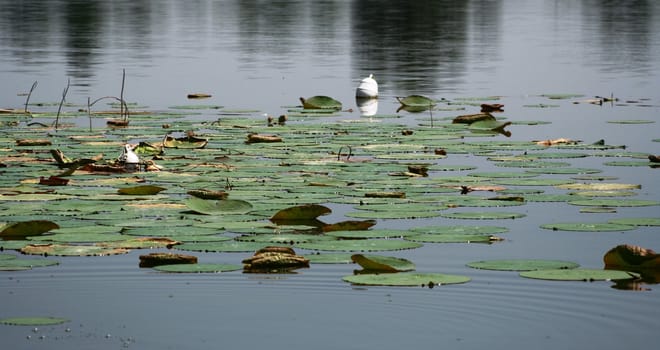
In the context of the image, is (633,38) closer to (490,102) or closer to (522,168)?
(490,102)

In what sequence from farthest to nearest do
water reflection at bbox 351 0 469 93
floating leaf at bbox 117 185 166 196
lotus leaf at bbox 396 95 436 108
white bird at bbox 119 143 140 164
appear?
water reflection at bbox 351 0 469 93 → lotus leaf at bbox 396 95 436 108 → white bird at bbox 119 143 140 164 → floating leaf at bbox 117 185 166 196

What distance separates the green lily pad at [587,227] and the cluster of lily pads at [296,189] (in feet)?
0.04

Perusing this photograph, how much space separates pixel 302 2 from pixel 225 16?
35.2ft

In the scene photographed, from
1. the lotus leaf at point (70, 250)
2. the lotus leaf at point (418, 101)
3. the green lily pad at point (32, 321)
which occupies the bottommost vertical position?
the lotus leaf at point (418, 101)

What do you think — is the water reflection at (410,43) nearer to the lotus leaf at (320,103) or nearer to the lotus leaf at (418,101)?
the lotus leaf at (418,101)

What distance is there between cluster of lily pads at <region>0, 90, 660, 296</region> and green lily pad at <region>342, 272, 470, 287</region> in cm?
1

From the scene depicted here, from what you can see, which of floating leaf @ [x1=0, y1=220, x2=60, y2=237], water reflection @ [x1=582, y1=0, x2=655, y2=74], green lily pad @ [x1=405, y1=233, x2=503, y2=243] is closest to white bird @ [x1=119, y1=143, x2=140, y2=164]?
floating leaf @ [x1=0, y1=220, x2=60, y2=237]

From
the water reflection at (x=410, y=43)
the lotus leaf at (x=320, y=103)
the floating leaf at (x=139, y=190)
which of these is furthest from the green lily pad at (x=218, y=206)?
the water reflection at (x=410, y=43)

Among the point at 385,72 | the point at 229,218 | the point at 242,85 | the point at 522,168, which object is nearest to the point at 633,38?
the point at 385,72

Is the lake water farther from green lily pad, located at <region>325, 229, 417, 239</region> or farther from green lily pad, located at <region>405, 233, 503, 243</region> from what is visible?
green lily pad, located at <region>325, 229, 417, 239</region>

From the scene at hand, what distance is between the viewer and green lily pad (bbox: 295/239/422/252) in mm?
7199

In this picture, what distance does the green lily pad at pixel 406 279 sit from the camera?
6453 mm

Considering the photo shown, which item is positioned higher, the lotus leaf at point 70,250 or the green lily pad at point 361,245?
the lotus leaf at point 70,250

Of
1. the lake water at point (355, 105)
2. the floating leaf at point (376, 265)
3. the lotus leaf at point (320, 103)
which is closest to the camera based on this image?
the lake water at point (355, 105)
